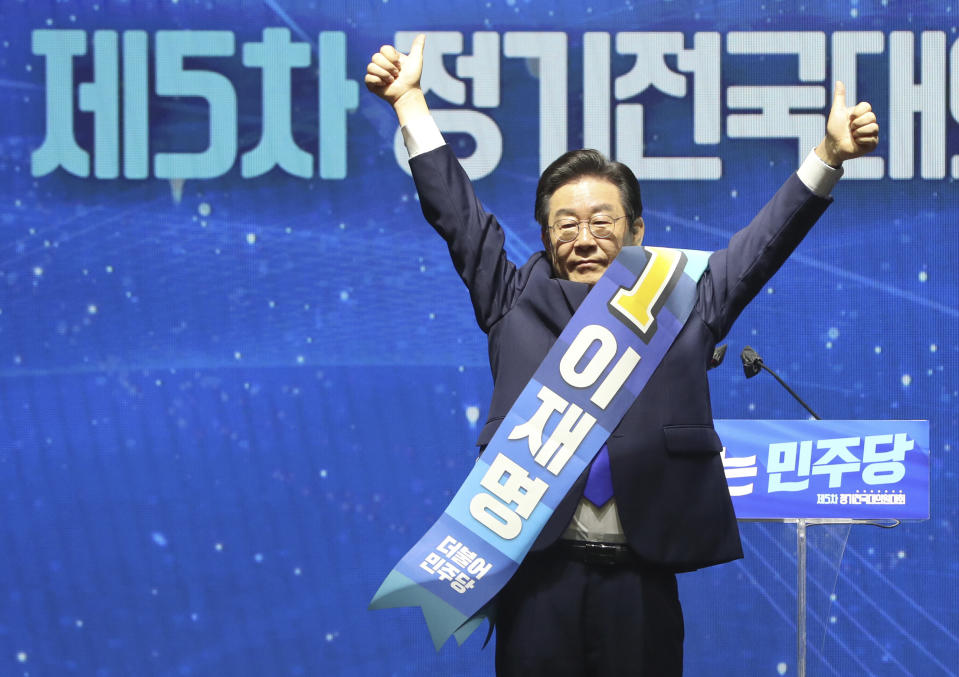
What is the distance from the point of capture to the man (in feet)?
4.46

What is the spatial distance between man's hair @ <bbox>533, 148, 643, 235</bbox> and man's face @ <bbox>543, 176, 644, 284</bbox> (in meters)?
0.01

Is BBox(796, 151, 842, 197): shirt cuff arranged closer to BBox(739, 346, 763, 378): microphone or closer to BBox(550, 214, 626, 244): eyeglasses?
BBox(550, 214, 626, 244): eyeglasses

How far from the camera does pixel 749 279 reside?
1434 millimetres

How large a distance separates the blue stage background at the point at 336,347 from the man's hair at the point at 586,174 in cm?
181

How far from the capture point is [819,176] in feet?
4.60

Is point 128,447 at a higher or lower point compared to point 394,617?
higher

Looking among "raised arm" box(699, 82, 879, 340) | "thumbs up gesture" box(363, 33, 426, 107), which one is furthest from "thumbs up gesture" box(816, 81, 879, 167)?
"thumbs up gesture" box(363, 33, 426, 107)

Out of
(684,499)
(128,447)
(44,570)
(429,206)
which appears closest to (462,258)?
(429,206)

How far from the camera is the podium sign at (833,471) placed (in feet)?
8.48

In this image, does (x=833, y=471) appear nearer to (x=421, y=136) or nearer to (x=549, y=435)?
(x=549, y=435)

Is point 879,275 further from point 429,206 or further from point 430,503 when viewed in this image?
point 429,206

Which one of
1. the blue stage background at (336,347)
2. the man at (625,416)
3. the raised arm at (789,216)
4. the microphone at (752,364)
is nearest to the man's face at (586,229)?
the man at (625,416)

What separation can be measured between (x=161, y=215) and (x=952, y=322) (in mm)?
2287

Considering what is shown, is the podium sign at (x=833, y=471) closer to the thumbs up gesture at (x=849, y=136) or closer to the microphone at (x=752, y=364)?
the microphone at (x=752, y=364)
